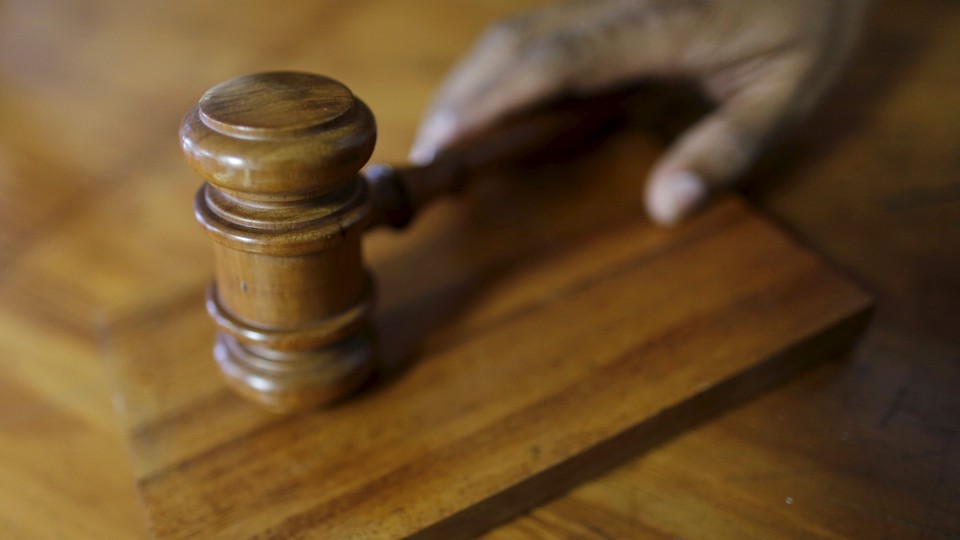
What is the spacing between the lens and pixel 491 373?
69cm

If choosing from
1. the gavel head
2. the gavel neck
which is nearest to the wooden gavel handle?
the gavel neck

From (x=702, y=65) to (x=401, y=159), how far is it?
37 cm

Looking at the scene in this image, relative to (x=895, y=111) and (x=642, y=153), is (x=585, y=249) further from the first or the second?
(x=895, y=111)

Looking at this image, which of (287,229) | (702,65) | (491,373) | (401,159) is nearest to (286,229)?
(287,229)

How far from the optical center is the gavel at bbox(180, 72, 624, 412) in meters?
0.49

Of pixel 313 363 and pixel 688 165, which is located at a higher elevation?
pixel 688 165

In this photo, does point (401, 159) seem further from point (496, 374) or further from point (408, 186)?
point (496, 374)

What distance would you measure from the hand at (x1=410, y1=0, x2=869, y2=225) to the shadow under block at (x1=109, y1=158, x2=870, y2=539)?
4.7 inches

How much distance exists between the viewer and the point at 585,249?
82 cm

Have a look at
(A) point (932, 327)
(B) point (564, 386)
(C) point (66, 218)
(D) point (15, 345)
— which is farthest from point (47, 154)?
(A) point (932, 327)

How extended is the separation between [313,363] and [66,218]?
1.38ft

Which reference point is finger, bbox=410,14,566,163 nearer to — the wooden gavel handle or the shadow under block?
the wooden gavel handle

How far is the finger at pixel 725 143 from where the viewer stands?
0.84 meters

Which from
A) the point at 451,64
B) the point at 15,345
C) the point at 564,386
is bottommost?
the point at 15,345
